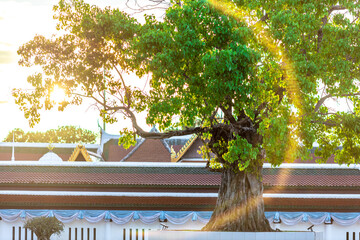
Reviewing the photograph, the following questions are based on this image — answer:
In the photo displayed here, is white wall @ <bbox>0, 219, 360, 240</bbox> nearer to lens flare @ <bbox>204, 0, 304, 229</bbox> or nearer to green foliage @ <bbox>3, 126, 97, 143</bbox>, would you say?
lens flare @ <bbox>204, 0, 304, 229</bbox>

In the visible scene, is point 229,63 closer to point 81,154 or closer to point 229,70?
point 229,70

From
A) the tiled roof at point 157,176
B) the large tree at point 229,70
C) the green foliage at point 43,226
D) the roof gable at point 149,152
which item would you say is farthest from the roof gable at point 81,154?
the large tree at point 229,70

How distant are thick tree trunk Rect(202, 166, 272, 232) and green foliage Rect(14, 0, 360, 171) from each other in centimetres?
58

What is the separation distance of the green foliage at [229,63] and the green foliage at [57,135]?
58.6 metres

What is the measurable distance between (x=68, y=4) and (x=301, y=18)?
7.04 meters

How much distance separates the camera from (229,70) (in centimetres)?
1402

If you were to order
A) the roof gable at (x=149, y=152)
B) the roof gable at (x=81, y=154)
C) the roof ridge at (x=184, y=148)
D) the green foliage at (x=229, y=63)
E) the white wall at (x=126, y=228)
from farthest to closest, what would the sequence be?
the roof gable at (x=149, y=152), the roof gable at (x=81, y=154), the roof ridge at (x=184, y=148), the white wall at (x=126, y=228), the green foliage at (x=229, y=63)

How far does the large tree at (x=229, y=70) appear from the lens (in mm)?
14836

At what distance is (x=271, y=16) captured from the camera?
15.0m

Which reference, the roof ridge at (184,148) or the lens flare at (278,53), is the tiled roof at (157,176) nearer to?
the roof ridge at (184,148)

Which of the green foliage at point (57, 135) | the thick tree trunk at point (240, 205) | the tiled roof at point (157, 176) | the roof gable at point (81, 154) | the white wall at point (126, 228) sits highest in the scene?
the green foliage at point (57, 135)

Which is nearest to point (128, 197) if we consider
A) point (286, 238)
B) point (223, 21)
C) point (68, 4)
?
point (286, 238)

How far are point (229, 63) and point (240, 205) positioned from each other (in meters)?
5.80

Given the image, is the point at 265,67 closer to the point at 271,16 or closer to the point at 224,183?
the point at 271,16
